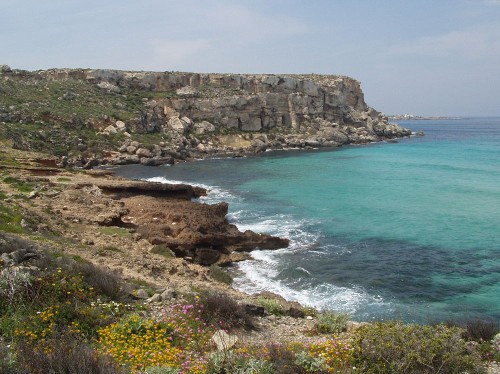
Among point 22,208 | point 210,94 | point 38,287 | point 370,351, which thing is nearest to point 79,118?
point 210,94

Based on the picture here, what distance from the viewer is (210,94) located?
285ft

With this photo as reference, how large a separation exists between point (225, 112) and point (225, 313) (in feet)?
250

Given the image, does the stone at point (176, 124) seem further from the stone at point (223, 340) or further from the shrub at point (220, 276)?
the stone at point (223, 340)

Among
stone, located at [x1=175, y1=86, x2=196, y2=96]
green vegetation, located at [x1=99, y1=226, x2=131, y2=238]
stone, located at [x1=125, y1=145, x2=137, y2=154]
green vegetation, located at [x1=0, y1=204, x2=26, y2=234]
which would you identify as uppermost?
stone, located at [x1=175, y1=86, x2=196, y2=96]

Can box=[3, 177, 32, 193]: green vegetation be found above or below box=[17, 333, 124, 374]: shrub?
below

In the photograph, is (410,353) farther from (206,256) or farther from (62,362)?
(206,256)

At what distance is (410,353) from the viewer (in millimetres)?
6973

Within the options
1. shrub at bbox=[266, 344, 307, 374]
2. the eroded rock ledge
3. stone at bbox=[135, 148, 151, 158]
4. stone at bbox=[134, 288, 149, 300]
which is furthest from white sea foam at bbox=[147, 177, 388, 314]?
stone at bbox=[135, 148, 151, 158]

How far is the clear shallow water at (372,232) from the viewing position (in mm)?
17047

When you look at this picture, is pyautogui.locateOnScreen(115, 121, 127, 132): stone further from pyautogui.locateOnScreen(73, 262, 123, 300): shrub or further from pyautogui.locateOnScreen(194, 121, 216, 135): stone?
pyautogui.locateOnScreen(73, 262, 123, 300): shrub

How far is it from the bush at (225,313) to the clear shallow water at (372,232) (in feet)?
22.0

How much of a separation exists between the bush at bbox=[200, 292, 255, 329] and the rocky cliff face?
5011cm

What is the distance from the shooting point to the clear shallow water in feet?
55.9

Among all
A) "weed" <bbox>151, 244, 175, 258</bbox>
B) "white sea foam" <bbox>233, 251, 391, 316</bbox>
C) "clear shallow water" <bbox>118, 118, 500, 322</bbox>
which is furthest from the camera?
"weed" <bbox>151, 244, 175, 258</bbox>
